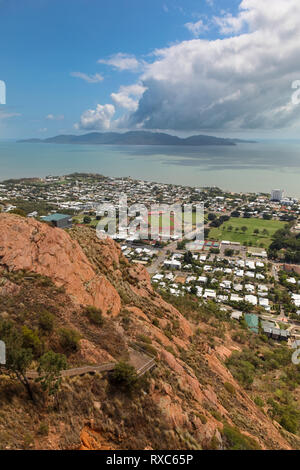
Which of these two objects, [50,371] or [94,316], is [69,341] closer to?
[50,371]

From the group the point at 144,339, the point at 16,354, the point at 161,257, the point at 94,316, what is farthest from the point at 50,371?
the point at 161,257

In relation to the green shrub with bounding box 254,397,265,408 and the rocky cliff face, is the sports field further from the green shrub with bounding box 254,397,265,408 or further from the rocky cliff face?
the green shrub with bounding box 254,397,265,408

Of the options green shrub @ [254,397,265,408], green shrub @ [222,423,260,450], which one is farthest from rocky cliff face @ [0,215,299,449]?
green shrub @ [254,397,265,408]

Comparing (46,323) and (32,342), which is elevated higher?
(46,323)

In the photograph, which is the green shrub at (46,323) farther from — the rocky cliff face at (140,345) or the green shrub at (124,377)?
the green shrub at (124,377)

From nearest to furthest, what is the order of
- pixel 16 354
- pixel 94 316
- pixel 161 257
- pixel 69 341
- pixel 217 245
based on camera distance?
pixel 16 354
pixel 69 341
pixel 94 316
pixel 161 257
pixel 217 245

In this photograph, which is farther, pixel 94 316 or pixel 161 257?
pixel 161 257

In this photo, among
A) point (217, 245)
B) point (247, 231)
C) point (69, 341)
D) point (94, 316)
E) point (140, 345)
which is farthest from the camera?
point (247, 231)
